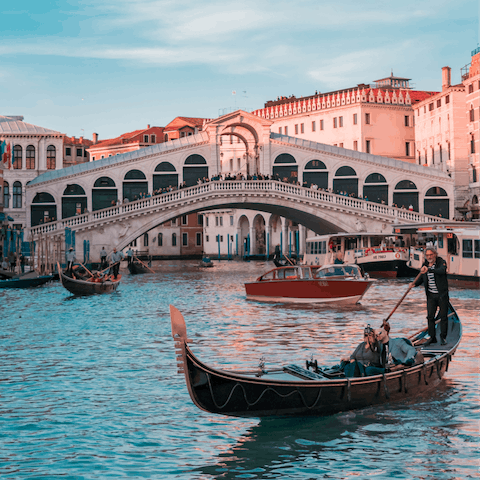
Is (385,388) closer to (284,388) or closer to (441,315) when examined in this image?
(284,388)

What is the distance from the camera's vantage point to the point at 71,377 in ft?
36.2

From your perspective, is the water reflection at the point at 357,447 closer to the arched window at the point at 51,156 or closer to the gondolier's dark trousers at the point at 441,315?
the gondolier's dark trousers at the point at 441,315

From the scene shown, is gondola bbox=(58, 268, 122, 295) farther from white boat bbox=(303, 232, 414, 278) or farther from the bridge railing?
the bridge railing

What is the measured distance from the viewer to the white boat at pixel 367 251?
3353cm

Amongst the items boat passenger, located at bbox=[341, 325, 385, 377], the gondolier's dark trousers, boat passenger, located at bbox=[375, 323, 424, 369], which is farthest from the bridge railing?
boat passenger, located at bbox=[341, 325, 385, 377]

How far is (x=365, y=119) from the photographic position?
197 ft

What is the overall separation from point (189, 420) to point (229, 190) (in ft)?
110

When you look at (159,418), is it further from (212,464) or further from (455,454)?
(455,454)

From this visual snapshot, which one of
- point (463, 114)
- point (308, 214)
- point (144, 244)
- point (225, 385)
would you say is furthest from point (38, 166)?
point (225, 385)

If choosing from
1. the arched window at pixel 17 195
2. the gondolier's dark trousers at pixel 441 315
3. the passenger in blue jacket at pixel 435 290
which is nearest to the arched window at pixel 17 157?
the arched window at pixel 17 195

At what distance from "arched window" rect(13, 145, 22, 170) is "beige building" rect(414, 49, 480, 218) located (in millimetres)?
29885

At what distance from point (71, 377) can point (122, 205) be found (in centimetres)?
3057

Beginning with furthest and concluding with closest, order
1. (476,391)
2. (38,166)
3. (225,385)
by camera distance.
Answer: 1. (38,166)
2. (476,391)
3. (225,385)

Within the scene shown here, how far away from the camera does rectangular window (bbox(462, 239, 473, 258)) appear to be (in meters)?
27.8
